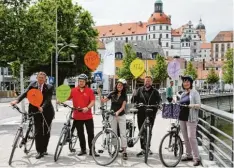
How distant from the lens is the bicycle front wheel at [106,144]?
8117mm

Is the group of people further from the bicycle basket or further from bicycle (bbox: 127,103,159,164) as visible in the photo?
the bicycle basket

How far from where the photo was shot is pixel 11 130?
14141 mm

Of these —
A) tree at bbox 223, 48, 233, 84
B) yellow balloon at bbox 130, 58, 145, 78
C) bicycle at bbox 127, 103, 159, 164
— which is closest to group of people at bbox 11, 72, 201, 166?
bicycle at bbox 127, 103, 159, 164

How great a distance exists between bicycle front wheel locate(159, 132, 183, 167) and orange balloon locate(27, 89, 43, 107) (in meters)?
2.58

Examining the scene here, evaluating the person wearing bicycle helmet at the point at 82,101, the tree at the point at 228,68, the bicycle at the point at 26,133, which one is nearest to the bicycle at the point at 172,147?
the person wearing bicycle helmet at the point at 82,101

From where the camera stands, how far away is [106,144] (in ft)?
27.2

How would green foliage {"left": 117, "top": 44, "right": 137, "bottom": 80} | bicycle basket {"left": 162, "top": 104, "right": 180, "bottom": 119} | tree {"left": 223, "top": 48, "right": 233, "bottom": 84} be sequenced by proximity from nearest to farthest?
bicycle basket {"left": 162, "top": 104, "right": 180, "bottom": 119}, green foliage {"left": 117, "top": 44, "right": 137, "bottom": 80}, tree {"left": 223, "top": 48, "right": 233, "bottom": 84}

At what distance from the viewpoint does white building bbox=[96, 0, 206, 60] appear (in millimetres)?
156875

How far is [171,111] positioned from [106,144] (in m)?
1.51

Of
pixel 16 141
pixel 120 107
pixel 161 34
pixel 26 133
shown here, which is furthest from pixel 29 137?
pixel 161 34

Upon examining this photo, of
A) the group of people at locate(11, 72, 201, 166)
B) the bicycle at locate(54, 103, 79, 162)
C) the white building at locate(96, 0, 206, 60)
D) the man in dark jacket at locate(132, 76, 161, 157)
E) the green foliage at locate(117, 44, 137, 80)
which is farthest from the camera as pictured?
the white building at locate(96, 0, 206, 60)

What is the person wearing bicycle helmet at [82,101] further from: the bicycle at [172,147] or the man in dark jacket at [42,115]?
the bicycle at [172,147]

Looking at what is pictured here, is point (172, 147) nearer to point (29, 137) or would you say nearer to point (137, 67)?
point (29, 137)

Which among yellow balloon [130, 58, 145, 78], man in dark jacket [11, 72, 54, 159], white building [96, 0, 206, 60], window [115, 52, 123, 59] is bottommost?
man in dark jacket [11, 72, 54, 159]
